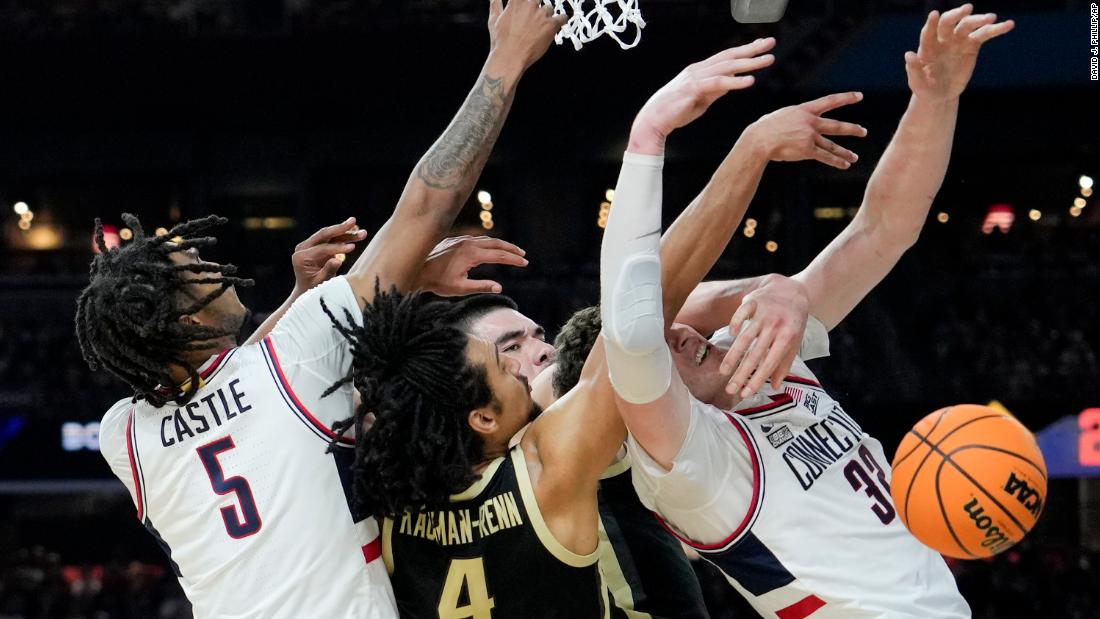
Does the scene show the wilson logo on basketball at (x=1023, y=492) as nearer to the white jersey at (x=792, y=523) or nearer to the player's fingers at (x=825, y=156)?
the white jersey at (x=792, y=523)

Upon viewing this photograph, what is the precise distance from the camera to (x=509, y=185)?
572 inches

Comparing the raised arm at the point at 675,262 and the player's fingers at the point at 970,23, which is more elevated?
the player's fingers at the point at 970,23

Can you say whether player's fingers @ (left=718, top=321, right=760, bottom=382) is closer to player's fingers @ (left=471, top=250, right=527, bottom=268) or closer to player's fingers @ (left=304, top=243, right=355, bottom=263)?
player's fingers @ (left=471, top=250, right=527, bottom=268)

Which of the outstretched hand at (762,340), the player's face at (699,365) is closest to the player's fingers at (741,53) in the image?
the outstretched hand at (762,340)

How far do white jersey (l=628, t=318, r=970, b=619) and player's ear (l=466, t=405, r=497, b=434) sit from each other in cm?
33

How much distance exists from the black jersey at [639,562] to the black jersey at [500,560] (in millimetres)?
596

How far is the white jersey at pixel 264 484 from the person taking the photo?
8.53 feet

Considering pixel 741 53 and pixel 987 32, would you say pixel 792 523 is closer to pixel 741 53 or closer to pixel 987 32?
pixel 741 53

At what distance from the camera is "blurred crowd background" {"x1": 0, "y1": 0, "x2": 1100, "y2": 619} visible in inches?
456

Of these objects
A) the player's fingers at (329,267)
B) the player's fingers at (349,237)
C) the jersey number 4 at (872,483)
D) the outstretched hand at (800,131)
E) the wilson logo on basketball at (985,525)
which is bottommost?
the jersey number 4 at (872,483)

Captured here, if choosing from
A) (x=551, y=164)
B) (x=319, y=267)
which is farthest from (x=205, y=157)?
(x=319, y=267)

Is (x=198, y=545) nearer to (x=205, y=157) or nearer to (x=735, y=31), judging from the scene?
(x=735, y=31)

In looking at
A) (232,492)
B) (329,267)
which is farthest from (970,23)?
(232,492)

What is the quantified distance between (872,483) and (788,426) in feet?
0.80
